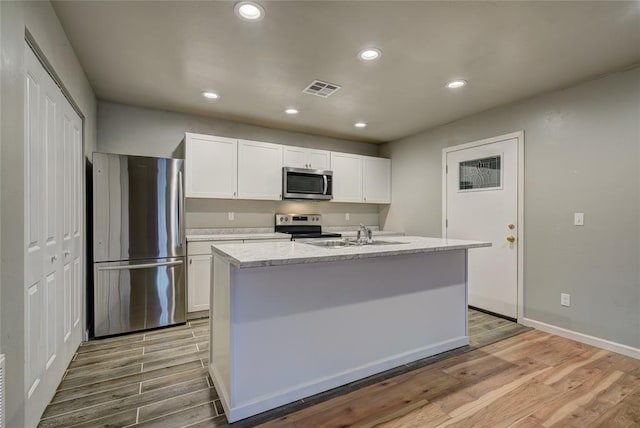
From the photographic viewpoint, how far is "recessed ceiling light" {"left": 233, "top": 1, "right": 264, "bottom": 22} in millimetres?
1770

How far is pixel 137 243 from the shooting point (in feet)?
9.66

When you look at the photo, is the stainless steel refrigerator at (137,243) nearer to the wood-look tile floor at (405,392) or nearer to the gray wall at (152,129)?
the wood-look tile floor at (405,392)

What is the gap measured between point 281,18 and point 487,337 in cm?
315

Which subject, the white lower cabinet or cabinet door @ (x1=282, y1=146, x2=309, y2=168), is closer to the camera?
the white lower cabinet

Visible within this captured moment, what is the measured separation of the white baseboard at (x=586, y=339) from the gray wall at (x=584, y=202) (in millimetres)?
44

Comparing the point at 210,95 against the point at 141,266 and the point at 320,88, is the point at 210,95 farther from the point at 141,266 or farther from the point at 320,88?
the point at 141,266

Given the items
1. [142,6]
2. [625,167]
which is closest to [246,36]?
[142,6]

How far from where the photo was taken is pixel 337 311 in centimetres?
201

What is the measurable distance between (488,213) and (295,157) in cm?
251

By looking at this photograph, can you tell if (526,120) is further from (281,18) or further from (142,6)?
(142,6)

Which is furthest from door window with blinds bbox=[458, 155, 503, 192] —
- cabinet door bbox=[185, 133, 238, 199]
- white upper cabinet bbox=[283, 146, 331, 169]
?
cabinet door bbox=[185, 133, 238, 199]

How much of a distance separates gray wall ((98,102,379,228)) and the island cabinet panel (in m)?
2.03

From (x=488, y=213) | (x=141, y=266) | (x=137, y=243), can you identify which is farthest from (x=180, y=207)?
(x=488, y=213)

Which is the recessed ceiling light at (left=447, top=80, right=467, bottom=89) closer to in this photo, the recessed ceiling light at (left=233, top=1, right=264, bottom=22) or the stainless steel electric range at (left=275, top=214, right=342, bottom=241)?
the recessed ceiling light at (left=233, top=1, right=264, bottom=22)
